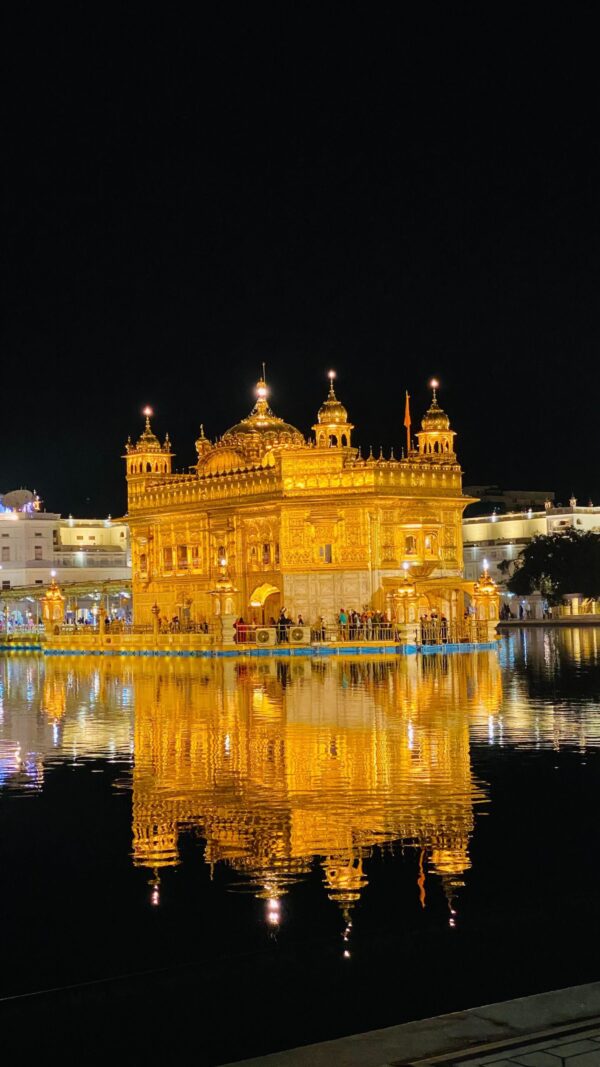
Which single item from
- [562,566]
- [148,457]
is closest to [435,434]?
[148,457]

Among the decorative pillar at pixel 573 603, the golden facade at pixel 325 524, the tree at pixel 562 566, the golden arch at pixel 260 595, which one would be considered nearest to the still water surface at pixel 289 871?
the golden facade at pixel 325 524

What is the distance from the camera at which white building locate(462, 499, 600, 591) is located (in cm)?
10769

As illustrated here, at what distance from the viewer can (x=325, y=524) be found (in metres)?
49.7

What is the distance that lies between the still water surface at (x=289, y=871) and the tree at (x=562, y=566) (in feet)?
207

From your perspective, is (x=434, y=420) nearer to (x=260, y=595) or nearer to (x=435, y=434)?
(x=435, y=434)

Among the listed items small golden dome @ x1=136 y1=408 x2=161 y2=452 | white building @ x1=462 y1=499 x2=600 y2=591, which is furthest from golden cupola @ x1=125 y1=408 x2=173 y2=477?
white building @ x1=462 y1=499 x2=600 y2=591

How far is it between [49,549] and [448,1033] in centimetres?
9800

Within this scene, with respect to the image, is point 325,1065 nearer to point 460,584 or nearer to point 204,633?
point 204,633

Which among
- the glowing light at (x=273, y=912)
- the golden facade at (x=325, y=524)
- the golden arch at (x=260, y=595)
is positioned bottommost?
the glowing light at (x=273, y=912)

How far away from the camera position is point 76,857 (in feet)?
34.1

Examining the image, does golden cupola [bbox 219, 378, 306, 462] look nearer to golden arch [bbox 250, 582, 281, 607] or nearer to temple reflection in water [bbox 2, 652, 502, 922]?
golden arch [bbox 250, 582, 281, 607]

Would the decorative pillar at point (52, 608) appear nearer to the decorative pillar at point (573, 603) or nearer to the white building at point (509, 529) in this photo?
the decorative pillar at point (573, 603)

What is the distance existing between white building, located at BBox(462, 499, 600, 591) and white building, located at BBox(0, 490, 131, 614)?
88.8 ft

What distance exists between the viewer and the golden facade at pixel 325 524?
4919 centimetres
